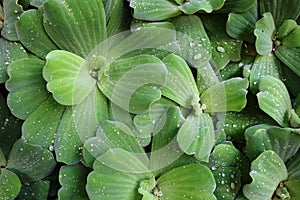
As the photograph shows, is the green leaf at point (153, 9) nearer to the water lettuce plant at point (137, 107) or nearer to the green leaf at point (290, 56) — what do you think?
the water lettuce plant at point (137, 107)

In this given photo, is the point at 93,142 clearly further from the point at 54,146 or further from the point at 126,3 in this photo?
the point at 126,3

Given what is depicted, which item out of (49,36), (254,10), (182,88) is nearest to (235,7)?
(254,10)

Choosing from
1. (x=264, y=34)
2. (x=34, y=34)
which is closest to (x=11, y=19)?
(x=34, y=34)

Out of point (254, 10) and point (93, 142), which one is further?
point (254, 10)

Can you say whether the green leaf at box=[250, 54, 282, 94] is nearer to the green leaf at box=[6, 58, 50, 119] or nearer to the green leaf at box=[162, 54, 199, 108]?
the green leaf at box=[162, 54, 199, 108]

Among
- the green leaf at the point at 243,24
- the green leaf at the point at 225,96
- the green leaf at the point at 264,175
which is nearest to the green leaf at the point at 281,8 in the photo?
the green leaf at the point at 243,24

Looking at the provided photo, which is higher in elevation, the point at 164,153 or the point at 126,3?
the point at 126,3
